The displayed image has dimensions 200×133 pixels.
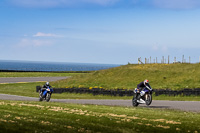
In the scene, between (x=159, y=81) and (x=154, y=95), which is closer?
(x=154, y=95)

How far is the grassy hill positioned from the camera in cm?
4109

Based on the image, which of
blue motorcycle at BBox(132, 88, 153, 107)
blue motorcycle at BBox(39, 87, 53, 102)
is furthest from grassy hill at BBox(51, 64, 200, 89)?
blue motorcycle at BBox(132, 88, 153, 107)

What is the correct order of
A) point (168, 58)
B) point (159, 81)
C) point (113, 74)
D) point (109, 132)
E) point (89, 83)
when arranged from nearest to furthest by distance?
point (109, 132)
point (159, 81)
point (89, 83)
point (113, 74)
point (168, 58)

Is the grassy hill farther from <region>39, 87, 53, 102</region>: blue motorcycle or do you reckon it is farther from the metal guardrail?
<region>39, 87, 53, 102</region>: blue motorcycle

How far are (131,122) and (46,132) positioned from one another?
14.6ft

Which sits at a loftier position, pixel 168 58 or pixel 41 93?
pixel 168 58

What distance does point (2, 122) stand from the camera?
41.1 feet

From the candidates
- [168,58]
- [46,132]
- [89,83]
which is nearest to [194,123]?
[46,132]

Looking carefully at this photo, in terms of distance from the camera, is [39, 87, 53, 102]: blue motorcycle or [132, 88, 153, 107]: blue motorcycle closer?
[132, 88, 153, 107]: blue motorcycle

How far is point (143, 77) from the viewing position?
4525 cm

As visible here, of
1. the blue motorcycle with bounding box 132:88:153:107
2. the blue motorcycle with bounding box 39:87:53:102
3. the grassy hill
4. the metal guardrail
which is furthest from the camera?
the grassy hill

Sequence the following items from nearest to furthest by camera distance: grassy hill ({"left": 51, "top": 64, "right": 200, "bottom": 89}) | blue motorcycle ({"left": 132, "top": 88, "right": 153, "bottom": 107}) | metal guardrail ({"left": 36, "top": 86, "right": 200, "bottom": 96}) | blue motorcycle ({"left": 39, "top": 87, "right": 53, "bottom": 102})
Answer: blue motorcycle ({"left": 132, "top": 88, "right": 153, "bottom": 107})
blue motorcycle ({"left": 39, "top": 87, "right": 53, "bottom": 102})
metal guardrail ({"left": 36, "top": 86, "right": 200, "bottom": 96})
grassy hill ({"left": 51, "top": 64, "right": 200, "bottom": 89})

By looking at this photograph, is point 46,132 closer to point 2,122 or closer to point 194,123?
point 2,122

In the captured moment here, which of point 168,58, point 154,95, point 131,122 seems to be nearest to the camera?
point 131,122
